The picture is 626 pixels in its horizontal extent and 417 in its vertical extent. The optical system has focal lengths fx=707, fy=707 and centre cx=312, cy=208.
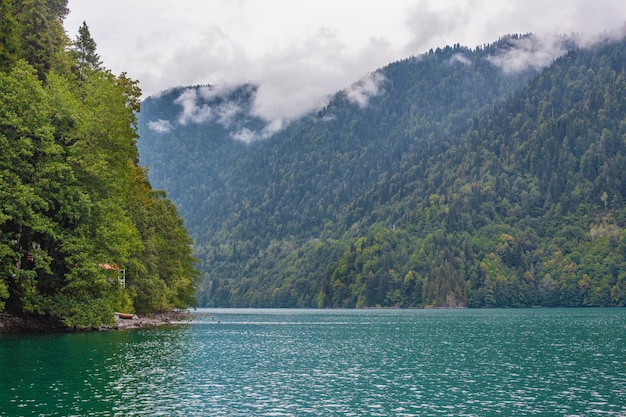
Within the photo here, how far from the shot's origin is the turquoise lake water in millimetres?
38438

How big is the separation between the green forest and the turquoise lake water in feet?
18.2

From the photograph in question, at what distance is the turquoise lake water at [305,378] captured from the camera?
38.4 m

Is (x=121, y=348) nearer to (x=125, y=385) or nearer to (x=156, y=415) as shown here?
(x=125, y=385)

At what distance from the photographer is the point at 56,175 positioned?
74938 millimetres

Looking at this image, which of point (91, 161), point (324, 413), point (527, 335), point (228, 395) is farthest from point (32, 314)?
point (527, 335)

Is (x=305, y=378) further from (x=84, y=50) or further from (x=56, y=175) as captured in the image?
(x=84, y=50)

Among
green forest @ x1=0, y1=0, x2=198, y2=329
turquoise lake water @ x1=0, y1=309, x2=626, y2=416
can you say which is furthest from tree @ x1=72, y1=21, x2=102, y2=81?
turquoise lake water @ x1=0, y1=309, x2=626, y2=416

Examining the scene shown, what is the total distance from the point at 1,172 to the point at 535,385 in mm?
52273

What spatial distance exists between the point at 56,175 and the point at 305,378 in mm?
39163

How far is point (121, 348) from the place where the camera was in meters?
67.7

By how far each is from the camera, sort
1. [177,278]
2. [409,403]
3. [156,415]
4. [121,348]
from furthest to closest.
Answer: [177,278], [121,348], [409,403], [156,415]

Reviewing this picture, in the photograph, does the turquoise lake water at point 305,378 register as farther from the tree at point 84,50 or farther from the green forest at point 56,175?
the tree at point 84,50

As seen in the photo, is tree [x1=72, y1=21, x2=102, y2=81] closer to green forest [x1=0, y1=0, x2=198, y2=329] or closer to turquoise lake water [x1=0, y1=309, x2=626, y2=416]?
green forest [x1=0, y1=0, x2=198, y2=329]

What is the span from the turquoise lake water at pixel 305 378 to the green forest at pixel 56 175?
18.2 ft
